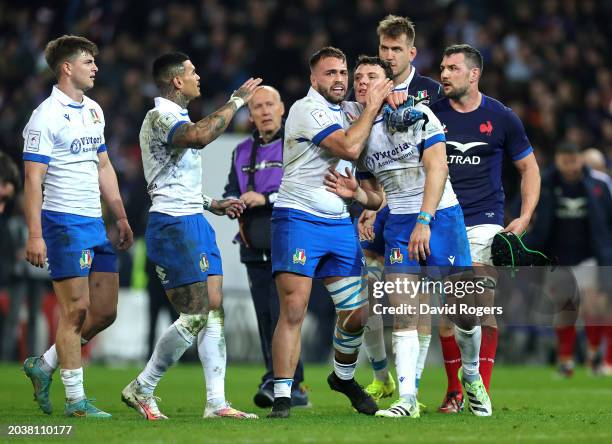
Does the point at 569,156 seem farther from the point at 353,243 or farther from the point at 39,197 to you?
the point at 39,197

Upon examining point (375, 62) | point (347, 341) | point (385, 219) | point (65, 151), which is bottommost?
point (347, 341)

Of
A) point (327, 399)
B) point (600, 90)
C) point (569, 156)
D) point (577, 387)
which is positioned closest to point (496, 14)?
point (600, 90)

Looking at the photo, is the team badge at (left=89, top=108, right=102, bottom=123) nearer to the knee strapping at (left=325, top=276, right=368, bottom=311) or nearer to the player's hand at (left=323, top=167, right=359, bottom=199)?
the player's hand at (left=323, top=167, right=359, bottom=199)

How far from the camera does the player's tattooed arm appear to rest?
331 inches

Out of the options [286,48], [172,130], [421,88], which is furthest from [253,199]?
[286,48]

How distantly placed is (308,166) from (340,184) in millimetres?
270

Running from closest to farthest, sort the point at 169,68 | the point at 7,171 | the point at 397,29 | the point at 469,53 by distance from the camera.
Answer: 1. the point at 169,68
2. the point at 397,29
3. the point at 469,53
4. the point at 7,171

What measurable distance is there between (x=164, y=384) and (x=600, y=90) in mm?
11151

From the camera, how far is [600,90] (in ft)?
68.9

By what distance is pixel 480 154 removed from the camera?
9.73m

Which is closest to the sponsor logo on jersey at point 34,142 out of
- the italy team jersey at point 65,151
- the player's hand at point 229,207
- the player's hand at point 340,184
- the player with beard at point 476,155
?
the italy team jersey at point 65,151

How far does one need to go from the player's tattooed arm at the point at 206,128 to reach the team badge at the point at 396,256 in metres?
1.55

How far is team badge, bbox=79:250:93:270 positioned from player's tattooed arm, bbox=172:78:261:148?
1136mm

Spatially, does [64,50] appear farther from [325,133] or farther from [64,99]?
[325,133]
